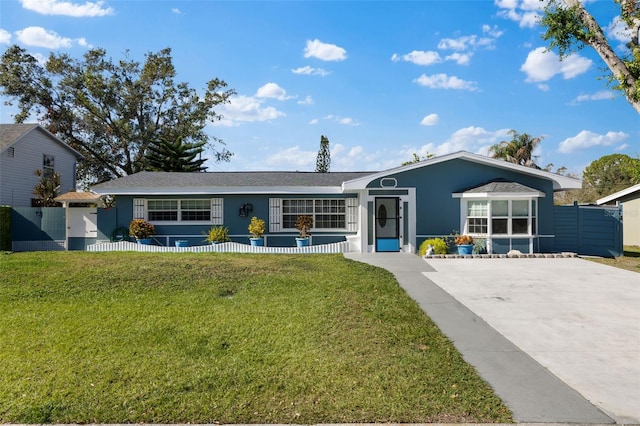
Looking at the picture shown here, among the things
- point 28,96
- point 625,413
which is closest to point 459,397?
point 625,413

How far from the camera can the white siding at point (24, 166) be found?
18125 mm

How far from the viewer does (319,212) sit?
15.4 m

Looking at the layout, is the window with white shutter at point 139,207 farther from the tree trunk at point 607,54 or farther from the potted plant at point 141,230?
the tree trunk at point 607,54

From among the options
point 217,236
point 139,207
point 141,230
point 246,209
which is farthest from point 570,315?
point 139,207

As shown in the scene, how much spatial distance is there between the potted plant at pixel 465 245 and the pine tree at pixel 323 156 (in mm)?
23279

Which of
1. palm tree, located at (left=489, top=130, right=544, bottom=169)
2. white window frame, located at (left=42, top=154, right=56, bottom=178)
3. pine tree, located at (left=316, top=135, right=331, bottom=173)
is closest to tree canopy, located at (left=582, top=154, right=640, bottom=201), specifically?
palm tree, located at (left=489, top=130, right=544, bottom=169)

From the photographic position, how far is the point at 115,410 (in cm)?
348

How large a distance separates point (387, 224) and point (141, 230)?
9.31 meters

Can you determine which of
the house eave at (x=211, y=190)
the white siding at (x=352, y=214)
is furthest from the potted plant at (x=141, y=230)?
the white siding at (x=352, y=214)

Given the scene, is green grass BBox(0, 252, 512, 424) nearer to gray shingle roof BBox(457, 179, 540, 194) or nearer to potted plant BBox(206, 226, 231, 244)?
potted plant BBox(206, 226, 231, 244)

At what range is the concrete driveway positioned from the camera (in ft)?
13.6

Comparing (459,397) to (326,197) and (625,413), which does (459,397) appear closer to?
(625,413)

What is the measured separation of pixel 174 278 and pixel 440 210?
953 centimetres

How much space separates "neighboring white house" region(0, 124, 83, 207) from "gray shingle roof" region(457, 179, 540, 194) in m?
20.3
